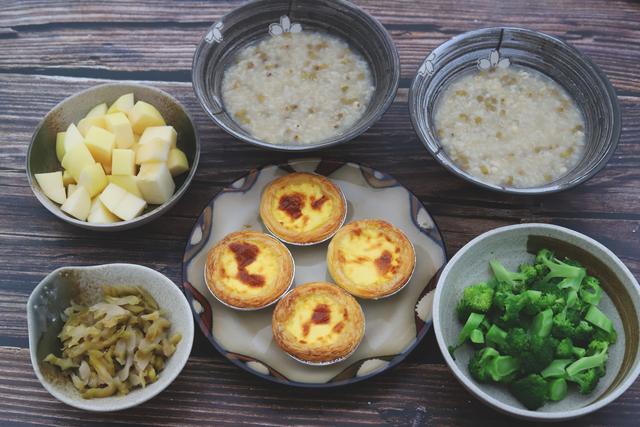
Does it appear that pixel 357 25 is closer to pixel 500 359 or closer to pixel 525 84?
pixel 525 84

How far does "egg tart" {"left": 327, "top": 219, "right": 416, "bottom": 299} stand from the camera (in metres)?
2.87

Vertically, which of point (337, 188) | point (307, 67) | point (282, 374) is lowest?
point (282, 374)

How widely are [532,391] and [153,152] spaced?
173 centimetres

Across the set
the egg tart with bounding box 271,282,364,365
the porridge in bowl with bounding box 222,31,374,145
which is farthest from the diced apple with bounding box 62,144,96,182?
the egg tart with bounding box 271,282,364,365

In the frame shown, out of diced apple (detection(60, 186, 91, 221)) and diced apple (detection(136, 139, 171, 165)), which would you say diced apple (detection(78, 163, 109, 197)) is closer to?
diced apple (detection(60, 186, 91, 221))

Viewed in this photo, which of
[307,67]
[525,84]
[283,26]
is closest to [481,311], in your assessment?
[525,84]

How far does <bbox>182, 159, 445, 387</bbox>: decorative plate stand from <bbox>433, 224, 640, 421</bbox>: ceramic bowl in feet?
0.41

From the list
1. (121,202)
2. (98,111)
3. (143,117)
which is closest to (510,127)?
(143,117)

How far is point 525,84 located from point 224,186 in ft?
4.64

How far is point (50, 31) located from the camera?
3736 mm

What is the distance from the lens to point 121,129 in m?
3.12

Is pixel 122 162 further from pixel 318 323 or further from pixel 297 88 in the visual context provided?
pixel 318 323

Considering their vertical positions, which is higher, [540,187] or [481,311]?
[540,187]


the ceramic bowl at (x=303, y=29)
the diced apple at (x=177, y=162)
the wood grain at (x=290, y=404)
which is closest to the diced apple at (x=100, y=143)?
the diced apple at (x=177, y=162)
